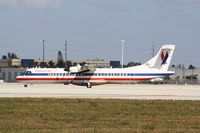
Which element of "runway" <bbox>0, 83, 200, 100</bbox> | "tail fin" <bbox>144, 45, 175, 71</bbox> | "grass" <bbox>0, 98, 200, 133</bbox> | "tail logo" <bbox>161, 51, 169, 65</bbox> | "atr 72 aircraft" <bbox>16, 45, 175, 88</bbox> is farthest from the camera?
"tail logo" <bbox>161, 51, 169, 65</bbox>

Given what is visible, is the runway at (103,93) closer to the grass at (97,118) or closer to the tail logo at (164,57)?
the grass at (97,118)

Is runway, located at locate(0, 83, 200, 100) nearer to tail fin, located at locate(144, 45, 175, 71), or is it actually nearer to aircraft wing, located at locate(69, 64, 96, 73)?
aircraft wing, located at locate(69, 64, 96, 73)

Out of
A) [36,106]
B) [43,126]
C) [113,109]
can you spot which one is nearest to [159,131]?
[43,126]

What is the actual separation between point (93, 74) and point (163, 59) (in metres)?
11.1

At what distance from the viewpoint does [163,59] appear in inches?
3319

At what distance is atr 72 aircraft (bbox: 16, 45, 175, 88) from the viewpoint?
81.6m

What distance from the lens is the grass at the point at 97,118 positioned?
21125 millimetres

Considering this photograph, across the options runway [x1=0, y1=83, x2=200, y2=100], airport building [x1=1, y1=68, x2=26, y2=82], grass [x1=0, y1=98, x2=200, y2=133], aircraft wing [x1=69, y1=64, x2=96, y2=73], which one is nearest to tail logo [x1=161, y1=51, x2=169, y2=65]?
aircraft wing [x1=69, y1=64, x2=96, y2=73]

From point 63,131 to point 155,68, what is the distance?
208 feet

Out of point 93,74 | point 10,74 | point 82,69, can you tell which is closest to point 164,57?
point 93,74

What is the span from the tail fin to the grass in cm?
4911

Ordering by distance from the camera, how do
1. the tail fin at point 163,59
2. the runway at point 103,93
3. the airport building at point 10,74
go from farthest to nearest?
the airport building at point 10,74, the tail fin at point 163,59, the runway at point 103,93

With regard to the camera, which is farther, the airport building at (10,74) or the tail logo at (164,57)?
the airport building at (10,74)

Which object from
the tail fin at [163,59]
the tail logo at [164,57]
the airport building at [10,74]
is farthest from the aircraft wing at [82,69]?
the airport building at [10,74]
